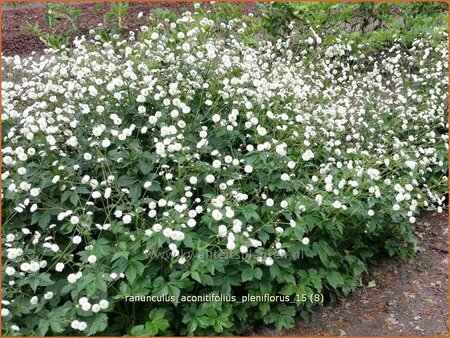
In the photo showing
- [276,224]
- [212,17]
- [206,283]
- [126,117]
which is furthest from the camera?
[212,17]

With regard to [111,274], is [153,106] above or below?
above

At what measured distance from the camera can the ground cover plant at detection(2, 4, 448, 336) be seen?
10.4ft

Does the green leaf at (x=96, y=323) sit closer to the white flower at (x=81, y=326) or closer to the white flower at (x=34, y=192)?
the white flower at (x=81, y=326)

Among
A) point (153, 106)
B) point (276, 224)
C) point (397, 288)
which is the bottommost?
point (397, 288)

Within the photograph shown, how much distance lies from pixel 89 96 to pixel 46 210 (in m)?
1.02

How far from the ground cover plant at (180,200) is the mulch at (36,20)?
176 inches

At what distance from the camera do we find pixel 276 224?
354 centimetres

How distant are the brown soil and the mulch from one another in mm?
5624

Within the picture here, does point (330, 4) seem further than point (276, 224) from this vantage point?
Yes

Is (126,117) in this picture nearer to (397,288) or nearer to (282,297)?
(282,297)

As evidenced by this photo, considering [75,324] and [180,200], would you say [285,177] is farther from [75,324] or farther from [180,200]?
[75,324]

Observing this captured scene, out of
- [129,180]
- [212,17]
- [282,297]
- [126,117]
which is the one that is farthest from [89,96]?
[212,17]

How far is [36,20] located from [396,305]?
8.40 m

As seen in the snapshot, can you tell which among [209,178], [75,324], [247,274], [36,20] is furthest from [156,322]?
[36,20]
